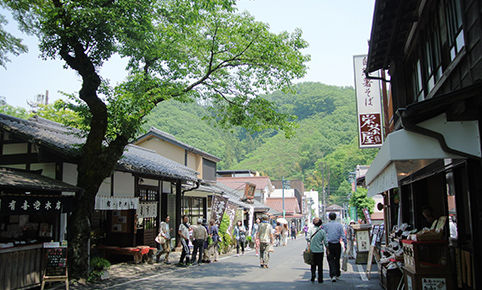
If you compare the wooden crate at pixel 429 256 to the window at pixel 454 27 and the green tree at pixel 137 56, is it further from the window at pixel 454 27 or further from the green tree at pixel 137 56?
the green tree at pixel 137 56

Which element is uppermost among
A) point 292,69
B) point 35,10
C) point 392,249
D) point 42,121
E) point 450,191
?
point 35,10

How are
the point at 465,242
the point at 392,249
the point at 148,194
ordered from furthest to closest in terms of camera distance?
1. the point at 148,194
2. the point at 392,249
3. the point at 465,242

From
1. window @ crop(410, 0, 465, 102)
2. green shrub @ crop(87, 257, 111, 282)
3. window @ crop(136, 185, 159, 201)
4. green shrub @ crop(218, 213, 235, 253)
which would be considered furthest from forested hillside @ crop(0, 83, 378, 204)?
window @ crop(410, 0, 465, 102)

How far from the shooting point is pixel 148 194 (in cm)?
1828

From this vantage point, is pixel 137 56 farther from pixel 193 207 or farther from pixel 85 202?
pixel 193 207

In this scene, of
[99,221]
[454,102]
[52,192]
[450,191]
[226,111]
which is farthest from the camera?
[99,221]

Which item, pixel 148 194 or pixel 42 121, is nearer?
pixel 42 121

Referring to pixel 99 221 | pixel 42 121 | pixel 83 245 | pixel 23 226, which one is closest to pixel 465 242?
pixel 83 245

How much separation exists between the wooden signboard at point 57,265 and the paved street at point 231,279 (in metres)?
0.59

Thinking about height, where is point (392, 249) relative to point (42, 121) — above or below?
below

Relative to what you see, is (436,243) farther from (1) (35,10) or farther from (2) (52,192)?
(1) (35,10)

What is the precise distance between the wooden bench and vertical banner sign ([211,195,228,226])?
514 cm

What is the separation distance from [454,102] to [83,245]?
10.1 meters

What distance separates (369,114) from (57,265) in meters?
11.3
